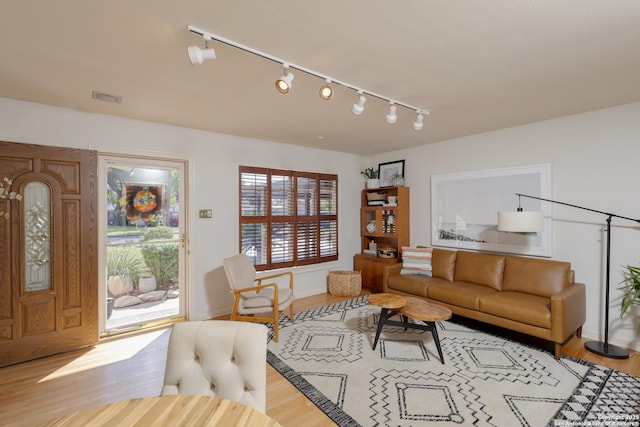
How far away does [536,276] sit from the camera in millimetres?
3338

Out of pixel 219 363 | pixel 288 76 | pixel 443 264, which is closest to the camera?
pixel 219 363

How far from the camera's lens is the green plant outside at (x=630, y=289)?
2737mm

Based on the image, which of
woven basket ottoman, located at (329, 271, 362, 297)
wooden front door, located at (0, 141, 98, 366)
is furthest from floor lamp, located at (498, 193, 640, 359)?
wooden front door, located at (0, 141, 98, 366)

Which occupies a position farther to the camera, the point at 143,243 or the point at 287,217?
the point at 287,217

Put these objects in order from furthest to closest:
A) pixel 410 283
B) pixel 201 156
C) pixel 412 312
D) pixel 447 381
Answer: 1. pixel 410 283
2. pixel 201 156
3. pixel 412 312
4. pixel 447 381

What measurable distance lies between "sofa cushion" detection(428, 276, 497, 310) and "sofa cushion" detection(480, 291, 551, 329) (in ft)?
0.31

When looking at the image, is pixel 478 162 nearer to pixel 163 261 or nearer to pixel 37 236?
pixel 163 261

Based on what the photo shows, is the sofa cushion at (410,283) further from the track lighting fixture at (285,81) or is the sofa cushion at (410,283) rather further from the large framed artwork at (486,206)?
the track lighting fixture at (285,81)

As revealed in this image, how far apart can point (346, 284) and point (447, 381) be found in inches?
96.0

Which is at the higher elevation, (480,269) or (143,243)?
(143,243)

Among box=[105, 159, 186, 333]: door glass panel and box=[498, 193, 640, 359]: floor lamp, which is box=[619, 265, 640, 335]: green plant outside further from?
box=[105, 159, 186, 333]: door glass panel

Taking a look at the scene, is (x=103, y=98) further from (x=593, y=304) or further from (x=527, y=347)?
(x=593, y=304)

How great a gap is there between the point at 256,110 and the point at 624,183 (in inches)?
150

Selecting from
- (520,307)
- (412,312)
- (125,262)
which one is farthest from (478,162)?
(125,262)
